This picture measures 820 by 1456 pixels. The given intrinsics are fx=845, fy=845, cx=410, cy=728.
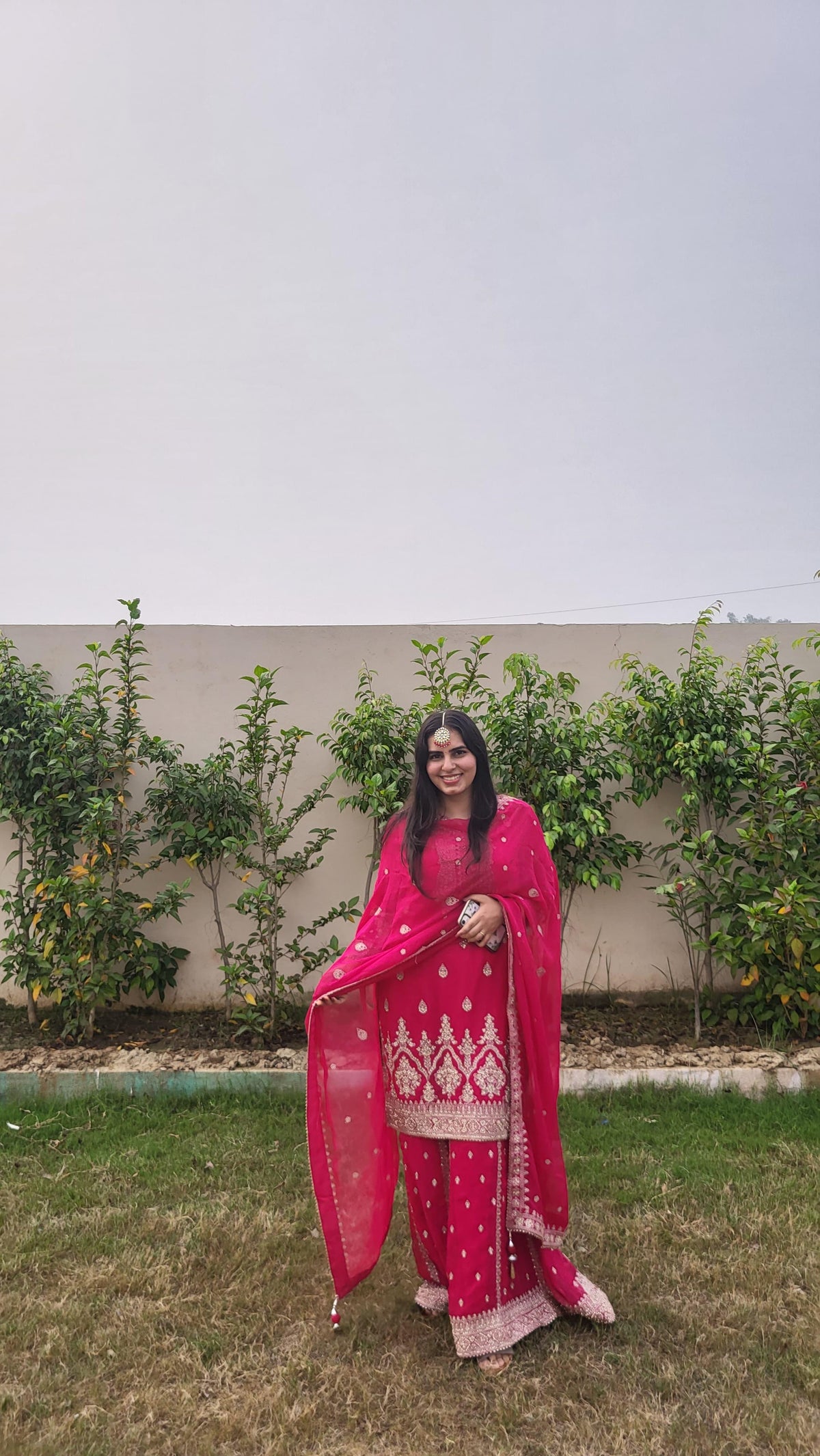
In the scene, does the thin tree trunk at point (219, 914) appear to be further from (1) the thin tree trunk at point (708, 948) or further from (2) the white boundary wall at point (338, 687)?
(1) the thin tree trunk at point (708, 948)

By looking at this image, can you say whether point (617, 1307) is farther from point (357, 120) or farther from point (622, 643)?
point (357, 120)

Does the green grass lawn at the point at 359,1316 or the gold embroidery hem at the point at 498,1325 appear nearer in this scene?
the green grass lawn at the point at 359,1316

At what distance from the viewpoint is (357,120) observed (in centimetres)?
657

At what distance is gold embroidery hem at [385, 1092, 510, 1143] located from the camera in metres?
2.02

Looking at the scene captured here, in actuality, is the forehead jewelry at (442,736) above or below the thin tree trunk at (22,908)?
above

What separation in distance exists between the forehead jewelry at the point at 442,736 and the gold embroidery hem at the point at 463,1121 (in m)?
0.87

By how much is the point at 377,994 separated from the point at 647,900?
7.79 ft

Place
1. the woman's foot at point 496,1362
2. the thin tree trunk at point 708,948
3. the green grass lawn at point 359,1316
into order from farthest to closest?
1. the thin tree trunk at point 708,948
2. the woman's foot at point 496,1362
3. the green grass lawn at point 359,1316

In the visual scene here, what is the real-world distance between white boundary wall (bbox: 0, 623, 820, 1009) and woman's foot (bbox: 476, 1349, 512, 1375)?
230 cm

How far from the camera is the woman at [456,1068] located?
2.02 meters

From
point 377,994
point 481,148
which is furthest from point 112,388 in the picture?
point 377,994

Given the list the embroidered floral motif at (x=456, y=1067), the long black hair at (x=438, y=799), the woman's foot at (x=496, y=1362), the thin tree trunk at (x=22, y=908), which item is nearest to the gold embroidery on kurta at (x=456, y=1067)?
the embroidered floral motif at (x=456, y=1067)

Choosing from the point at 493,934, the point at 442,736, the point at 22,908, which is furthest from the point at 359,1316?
the point at 22,908

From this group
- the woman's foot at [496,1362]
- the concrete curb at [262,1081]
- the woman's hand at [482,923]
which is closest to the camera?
the woman's foot at [496,1362]
